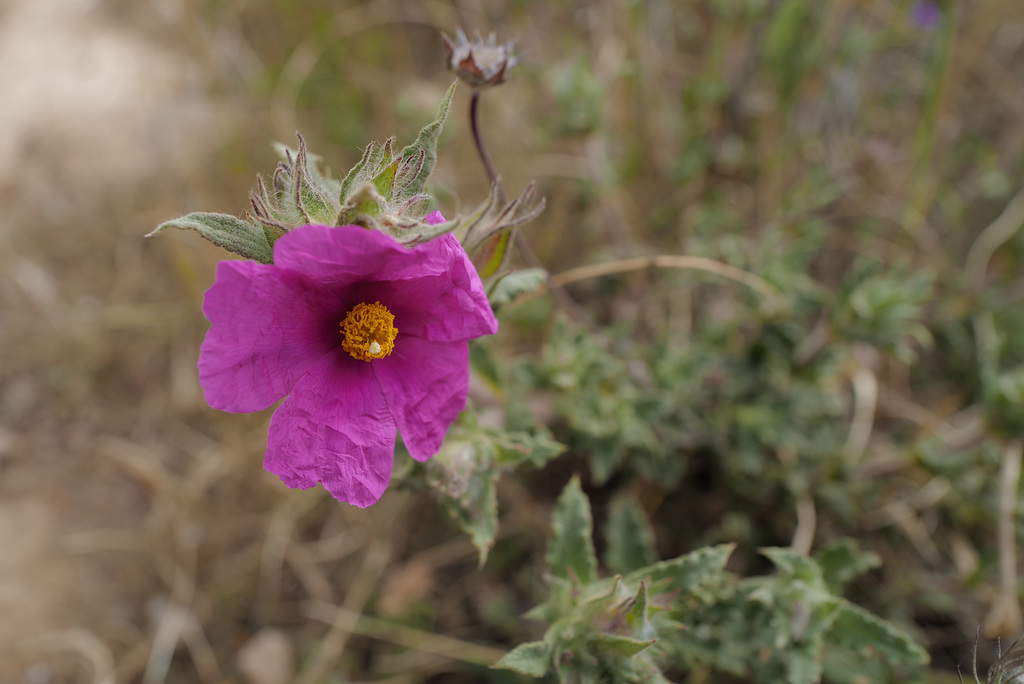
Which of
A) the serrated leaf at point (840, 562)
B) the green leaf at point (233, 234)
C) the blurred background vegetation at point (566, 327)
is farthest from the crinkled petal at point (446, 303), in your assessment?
the serrated leaf at point (840, 562)

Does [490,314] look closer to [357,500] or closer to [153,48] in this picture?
[357,500]

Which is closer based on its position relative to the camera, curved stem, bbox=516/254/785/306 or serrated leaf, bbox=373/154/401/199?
serrated leaf, bbox=373/154/401/199

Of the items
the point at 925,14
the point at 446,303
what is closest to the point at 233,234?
the point at 446,303

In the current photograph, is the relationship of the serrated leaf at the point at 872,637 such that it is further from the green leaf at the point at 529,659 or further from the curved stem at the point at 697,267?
the curved stem at the point at 697,267

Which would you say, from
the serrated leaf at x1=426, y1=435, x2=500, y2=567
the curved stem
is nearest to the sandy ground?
the serrated leaf at x1=426, y1=435, x2=500, y2=567

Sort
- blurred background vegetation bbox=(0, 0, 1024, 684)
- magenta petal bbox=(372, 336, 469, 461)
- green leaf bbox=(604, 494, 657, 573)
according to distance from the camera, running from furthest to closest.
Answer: blurred background vegetation bbox=(0, 0, 1024, 684), green leaf bbox=(604, 494, 657, 573), magenta petal bbox=(372, 336, 469, 461)

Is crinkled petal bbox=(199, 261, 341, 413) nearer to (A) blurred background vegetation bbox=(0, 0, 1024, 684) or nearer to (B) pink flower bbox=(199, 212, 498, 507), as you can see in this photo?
(B) pink flower bbox=(199, 212, 498, 507)
